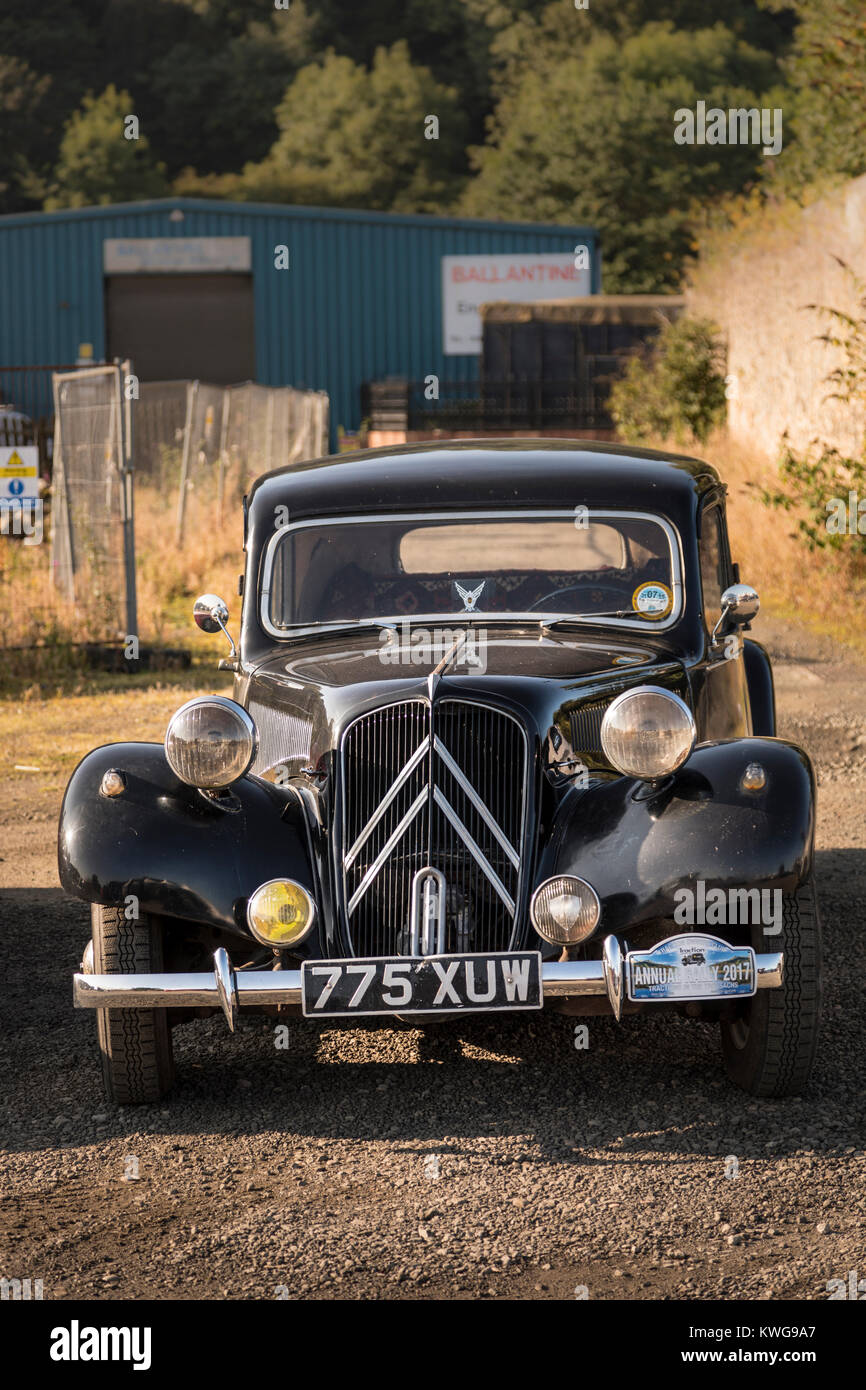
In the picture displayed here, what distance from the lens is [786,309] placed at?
16750mm

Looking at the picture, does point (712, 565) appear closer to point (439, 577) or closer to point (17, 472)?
point (439, 577)

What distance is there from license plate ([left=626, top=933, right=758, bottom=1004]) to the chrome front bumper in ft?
0.13

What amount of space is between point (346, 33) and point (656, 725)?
8501 cm

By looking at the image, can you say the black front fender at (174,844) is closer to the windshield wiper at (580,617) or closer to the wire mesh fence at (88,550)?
the windshield wiper at (580,617)

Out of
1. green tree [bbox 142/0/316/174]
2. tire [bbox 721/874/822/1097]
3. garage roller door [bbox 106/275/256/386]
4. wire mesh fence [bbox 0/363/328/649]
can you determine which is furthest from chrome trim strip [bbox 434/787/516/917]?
green tree [bbox 142/0/316/174]

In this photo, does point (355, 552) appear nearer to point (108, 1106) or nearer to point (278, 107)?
point (108, 1106)

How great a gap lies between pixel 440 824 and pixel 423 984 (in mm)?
491

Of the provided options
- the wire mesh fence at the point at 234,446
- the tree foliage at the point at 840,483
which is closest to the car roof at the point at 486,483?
the tree foliage at the point at 840,483

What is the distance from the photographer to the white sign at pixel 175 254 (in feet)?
114

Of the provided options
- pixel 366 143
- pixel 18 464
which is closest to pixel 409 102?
pixel 366 143

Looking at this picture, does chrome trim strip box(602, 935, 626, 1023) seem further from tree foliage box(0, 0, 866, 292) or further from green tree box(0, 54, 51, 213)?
green tree box(0, 54, 51, 213)

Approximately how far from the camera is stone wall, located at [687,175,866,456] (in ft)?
47.8

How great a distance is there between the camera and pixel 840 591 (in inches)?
525

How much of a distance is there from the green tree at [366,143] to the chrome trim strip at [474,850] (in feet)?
218
